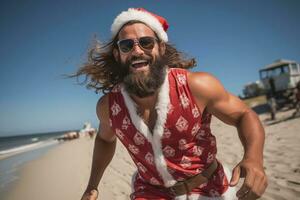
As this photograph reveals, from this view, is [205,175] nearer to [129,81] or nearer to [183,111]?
[183,111]

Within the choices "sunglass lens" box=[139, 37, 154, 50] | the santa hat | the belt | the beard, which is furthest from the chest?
the santa hat

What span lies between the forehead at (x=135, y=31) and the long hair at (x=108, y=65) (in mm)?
216

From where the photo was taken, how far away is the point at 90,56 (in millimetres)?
3139

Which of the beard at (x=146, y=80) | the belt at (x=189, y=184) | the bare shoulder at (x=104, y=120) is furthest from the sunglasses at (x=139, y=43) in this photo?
the belt at (x=189, y=184)

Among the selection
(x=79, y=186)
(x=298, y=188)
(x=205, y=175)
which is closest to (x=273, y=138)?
(x=298, y=188)

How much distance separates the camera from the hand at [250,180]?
1434 millimetres

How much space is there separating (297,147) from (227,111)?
219 inches

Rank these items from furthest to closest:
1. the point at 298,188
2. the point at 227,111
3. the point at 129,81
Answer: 1. the point at 298,188
2. the point at 129,81
3. the point at 227,111

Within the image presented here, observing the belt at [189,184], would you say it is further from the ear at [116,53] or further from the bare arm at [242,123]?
the ear at [116,53]

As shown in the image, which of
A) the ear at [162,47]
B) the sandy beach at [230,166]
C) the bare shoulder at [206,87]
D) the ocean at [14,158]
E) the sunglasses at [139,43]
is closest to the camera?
the bare shoulder at [206,87]

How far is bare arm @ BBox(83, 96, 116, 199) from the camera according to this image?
2556 mm

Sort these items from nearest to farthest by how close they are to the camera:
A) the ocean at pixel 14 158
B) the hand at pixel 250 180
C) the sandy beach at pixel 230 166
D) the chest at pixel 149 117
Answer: the hand at pixel 250 180 → the chest at pixel 149 117 → the sandy beach at pixel 230 166 → the ocean at pixel 14 158

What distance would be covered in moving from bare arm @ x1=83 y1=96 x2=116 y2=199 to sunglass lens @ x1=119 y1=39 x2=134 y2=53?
1.61 ft

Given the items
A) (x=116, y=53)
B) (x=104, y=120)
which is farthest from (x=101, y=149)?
(x=116, y=53)
